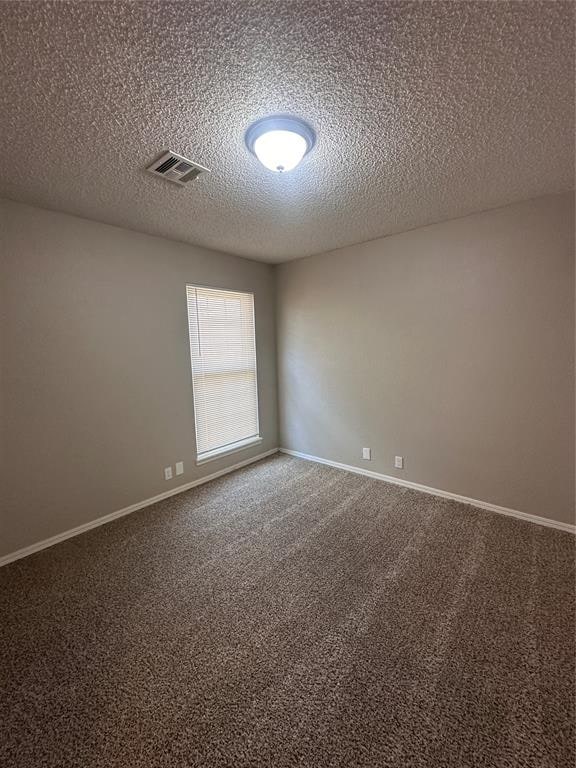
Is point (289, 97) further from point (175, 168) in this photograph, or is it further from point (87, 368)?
point (87, 368)

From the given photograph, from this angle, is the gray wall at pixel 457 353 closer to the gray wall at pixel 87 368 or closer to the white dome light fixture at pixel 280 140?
the gray wall at pixel 87 368

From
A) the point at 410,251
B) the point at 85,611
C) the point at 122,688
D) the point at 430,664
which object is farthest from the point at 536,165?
the point at 85,611

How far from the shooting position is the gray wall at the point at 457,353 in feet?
7.68

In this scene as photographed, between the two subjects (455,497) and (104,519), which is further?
(455,497)

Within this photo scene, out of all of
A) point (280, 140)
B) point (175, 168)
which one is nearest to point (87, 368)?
point (175, 168)

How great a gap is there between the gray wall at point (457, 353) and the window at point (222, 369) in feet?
2.44

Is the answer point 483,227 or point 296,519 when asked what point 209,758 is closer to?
point 296,519

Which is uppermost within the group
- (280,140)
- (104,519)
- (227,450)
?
(280,140)

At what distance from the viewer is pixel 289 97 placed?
132 cm

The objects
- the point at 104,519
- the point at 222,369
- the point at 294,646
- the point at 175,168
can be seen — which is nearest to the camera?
the point at 294,646

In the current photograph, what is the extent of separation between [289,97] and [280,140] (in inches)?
7.9

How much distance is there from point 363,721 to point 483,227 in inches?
126

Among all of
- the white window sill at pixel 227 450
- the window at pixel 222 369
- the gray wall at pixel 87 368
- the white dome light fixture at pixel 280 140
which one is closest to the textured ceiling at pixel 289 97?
the white dome light fixture at pixel 280 140

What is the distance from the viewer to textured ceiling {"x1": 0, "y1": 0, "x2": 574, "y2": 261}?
3.33ft
